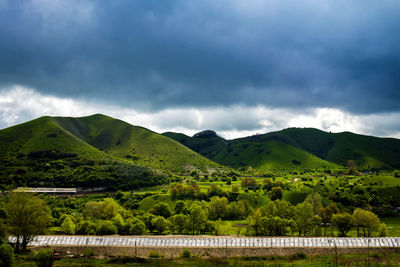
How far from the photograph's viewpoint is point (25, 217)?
235ft

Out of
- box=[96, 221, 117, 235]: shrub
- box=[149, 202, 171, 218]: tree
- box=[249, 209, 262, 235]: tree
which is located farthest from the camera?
box=[149, 202, 171, 218]: tree

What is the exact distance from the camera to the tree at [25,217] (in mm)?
69875

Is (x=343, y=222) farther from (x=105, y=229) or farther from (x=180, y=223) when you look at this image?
(x=105, y=229)

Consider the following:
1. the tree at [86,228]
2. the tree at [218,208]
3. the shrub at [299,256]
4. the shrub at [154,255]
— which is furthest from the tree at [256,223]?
the tree at [86,228]

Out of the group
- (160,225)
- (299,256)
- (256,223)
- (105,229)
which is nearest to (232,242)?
(299,256)

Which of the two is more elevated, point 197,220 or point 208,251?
point 197,220

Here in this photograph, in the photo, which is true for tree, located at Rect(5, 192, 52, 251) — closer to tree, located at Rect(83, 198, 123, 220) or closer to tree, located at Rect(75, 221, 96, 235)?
tree, located at Rect(75, 221, 96, 235)

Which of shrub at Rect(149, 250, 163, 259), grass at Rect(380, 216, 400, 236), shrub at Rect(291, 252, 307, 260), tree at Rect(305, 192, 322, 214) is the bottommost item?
grass at Rect(380, 216, 400, 236)

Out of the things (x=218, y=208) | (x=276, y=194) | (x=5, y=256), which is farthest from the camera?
(x=276, y=194)

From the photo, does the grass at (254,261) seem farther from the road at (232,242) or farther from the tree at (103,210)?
the tree at (103,210)

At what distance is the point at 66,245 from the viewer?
69.8 m

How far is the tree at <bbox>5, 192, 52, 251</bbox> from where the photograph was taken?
6988cm

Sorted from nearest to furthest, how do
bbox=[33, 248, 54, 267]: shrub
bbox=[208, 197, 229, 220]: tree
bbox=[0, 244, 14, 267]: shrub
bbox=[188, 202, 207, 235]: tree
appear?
bbox=[0, 244, 14, 267]: shrub → bbox=[33, 248, 54, 267]: shrub → bbox=[188, 202, 207, 235]: tree → bbox=[208, 197, 229, 220]: tree

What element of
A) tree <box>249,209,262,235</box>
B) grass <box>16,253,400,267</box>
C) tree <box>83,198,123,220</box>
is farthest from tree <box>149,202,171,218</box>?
grass <box>16,253,400,267</box>
